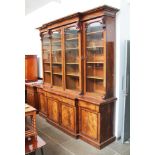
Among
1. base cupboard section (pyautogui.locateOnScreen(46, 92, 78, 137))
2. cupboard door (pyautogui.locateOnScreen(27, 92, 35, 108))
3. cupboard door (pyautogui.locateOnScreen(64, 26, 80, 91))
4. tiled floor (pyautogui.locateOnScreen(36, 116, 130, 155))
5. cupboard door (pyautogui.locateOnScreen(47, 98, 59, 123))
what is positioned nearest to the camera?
tiled floor (pyautogui.locateOnScreen(36, 116, 130, 155))

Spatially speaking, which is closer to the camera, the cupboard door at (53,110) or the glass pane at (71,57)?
the glass pane at (71,57)

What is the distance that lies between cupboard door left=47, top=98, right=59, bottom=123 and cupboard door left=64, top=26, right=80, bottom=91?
517 mm

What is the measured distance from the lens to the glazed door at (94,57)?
3184 millimetres

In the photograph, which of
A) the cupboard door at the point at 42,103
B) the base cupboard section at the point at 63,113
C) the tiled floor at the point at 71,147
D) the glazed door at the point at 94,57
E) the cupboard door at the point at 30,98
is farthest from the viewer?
the cupboard door at the point at 30,98

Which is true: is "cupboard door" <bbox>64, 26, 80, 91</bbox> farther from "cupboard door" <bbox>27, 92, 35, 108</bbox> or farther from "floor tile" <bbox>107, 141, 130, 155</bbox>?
"cupboard door" <bbox>27, 92, 35, 108</bbox>

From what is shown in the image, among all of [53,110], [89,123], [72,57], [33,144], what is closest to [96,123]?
[89,123]

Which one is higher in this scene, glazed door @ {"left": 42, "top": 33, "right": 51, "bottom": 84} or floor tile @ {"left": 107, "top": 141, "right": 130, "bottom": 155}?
glazed door @ {"left": 42, "top": 33, "right": 51, "bottom": 84}

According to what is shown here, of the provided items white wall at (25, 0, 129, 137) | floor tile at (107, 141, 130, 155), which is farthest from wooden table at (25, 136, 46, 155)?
white wall at (25, 0, 129, 137)

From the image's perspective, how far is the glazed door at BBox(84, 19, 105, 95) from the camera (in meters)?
3.18

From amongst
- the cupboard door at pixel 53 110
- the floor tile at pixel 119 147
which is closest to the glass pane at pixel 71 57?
the cupboard door at pixel 53 110

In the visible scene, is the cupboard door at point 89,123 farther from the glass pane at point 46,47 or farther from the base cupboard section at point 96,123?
the glass pane at point 46,47
